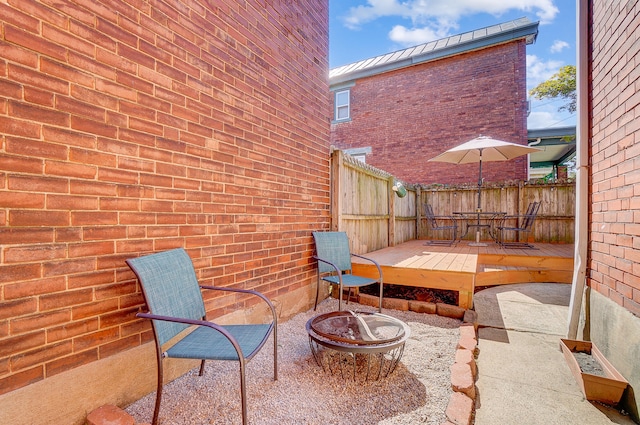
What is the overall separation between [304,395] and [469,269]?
2.58 metres

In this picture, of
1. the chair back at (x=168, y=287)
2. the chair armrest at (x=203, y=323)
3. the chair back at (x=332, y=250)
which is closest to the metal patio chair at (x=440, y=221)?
the chair back at (x=332, y=250)

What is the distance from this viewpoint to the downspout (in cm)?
277

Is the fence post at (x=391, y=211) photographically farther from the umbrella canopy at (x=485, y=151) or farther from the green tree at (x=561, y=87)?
the green tree at (x=561, y=87)

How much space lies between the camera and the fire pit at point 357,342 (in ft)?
6.53

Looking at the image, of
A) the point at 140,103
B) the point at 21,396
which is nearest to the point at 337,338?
the point at 21,396

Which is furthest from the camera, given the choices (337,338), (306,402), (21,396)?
(337,338)

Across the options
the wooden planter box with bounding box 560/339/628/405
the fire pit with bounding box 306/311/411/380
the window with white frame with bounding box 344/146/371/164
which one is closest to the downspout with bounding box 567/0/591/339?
the wooden planter box with bounding box 560/339/628/405

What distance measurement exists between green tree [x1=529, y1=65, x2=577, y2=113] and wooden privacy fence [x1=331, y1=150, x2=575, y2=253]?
14.9 feet

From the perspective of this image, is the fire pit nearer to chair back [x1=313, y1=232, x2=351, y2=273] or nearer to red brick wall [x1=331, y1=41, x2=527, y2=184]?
chair back [x1=313, y1=232, x2=351, y2=273]

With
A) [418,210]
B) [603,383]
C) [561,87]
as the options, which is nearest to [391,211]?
[418,210]

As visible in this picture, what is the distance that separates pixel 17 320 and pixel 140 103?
50.3 inches

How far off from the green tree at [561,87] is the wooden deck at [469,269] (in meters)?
6.94

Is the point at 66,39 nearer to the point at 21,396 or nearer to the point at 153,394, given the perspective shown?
the point at 21,396

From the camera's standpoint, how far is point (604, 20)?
246 cm
